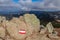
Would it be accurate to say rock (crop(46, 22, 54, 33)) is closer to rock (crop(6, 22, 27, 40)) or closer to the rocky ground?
the rocky ground

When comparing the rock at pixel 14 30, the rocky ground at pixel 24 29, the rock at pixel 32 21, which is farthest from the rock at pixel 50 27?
the rock at pixel 14 30

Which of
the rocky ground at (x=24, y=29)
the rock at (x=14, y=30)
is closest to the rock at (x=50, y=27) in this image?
the rocky ground at (x=24, y=29)

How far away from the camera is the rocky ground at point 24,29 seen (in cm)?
A: 261

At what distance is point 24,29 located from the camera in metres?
2.63

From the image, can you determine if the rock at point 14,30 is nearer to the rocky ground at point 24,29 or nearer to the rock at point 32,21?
the rocky ground at point 24,29

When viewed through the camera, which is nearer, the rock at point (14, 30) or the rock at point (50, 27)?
the rock at point (14, 30)

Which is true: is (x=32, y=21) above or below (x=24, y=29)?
above

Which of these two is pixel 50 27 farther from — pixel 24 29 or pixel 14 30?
pixel 14 30

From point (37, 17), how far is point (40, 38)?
0.29m

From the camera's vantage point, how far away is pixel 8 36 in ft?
8.62

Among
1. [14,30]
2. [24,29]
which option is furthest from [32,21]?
[14,30]

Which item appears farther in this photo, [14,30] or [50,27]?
[50,27]

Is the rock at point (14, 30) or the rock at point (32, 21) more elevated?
the rock at point (32, 21)

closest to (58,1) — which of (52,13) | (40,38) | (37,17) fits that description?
(52,13)
